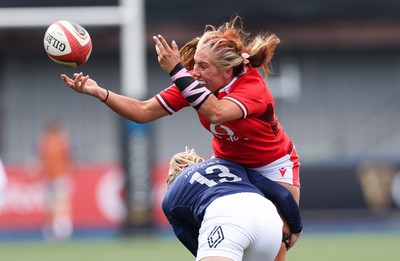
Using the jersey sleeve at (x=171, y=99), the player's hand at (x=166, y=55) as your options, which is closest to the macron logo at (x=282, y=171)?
the jersey sleeve at (x=171, y=99)

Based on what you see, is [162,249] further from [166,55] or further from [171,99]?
[166,55]

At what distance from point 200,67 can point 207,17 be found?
13510 millimetres

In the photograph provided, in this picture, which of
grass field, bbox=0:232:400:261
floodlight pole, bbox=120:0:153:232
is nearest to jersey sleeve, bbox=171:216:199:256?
grass field, bbox=0:232:400:261

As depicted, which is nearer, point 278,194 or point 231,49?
point 231,49

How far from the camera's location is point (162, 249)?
12.9 m

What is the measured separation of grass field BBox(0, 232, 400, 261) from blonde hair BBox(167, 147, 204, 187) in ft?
14.9

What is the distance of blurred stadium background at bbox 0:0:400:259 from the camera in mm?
16641

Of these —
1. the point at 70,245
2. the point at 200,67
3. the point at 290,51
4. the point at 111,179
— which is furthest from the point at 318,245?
the point at 290,51

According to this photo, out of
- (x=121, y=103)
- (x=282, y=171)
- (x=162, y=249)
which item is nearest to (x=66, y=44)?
(x=121, y=103)

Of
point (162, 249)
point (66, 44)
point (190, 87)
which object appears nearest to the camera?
point (190, 87)

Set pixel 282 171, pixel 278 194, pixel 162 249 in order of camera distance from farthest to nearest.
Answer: pixel 162 249
pixel 282 171
pixel 278 194

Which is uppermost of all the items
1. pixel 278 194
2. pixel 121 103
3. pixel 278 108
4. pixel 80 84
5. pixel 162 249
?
pixel 80 84

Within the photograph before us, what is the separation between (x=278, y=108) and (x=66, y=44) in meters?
15.1

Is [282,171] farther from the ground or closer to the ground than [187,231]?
farther from the ground
